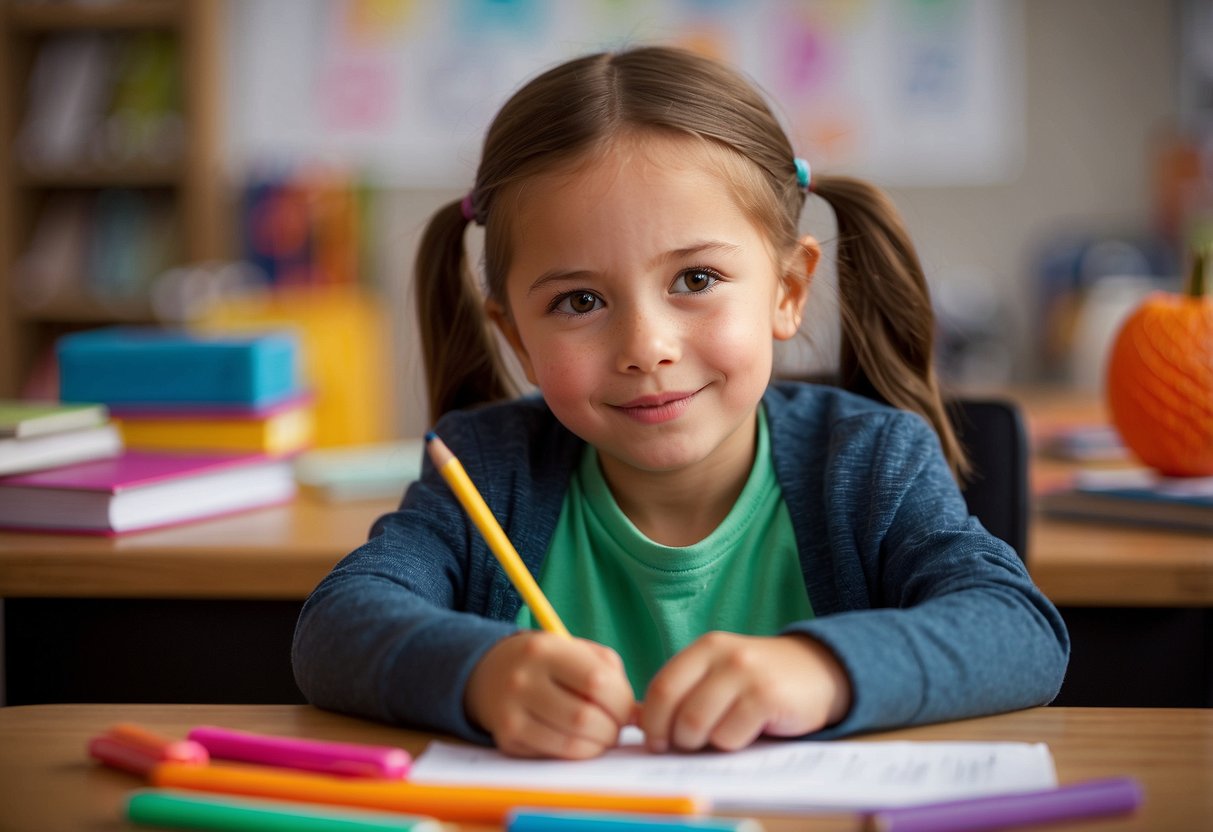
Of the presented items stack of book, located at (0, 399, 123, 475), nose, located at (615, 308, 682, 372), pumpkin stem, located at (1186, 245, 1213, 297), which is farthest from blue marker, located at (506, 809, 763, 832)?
pumpkin stem, located at (1186, 245, 1213, 297)

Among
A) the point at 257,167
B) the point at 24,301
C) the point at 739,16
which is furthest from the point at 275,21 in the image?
the point at 739,16

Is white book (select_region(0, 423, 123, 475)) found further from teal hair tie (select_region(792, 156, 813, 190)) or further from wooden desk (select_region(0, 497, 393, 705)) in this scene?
teal hair tie (select_region(792, 156, 813, 190))

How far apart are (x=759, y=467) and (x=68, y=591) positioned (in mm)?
618

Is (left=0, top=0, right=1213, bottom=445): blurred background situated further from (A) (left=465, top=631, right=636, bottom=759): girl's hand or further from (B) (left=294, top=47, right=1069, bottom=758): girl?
(A) (left=465, top=631, right=636, bottom=759): girl's hand

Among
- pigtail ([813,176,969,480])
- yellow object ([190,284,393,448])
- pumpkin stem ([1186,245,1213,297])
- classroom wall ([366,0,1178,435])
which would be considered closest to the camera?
pigtail ([813,176,969,480])

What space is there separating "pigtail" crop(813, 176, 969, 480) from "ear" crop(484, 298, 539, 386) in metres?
0.29

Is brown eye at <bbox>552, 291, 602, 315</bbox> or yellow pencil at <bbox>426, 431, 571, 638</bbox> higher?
brown eye at <bbox>552, 291, 602, 315</bbox>

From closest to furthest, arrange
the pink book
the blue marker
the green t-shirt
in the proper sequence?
1. the blue marker
2. the green t-shirt
3. the pink book

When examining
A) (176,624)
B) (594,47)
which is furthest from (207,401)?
(594,47)

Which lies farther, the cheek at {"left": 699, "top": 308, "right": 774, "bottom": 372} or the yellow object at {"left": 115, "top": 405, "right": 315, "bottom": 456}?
the yellow object at {"left": 115, "top": 405, "right": 315, "bottom": 456}

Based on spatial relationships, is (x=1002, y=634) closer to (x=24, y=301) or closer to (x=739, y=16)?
(x=739, y=16)

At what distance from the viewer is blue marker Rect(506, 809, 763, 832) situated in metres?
0.57

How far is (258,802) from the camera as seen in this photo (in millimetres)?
639

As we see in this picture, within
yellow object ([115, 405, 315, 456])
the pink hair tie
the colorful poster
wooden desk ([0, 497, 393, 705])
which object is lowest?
wooden desk ([0, 497, 393, 705])
